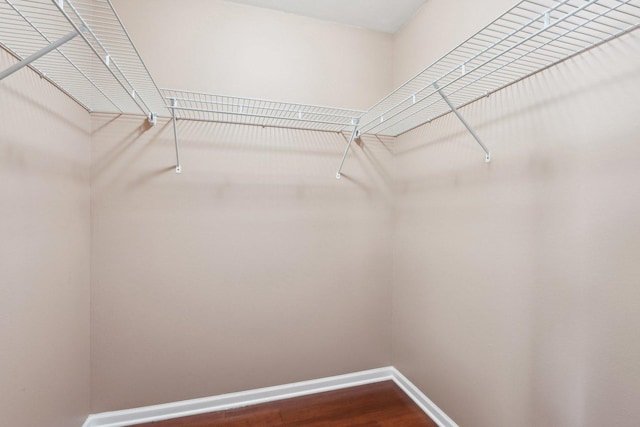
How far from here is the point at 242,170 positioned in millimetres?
1689

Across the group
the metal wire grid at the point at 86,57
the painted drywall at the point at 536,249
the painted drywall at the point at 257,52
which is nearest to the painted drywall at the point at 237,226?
the painted drywall at the point at 257,52

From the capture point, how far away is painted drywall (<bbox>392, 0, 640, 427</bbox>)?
0.85 m

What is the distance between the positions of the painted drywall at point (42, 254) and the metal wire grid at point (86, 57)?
0.21ft

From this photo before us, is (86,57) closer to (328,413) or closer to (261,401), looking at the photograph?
(261,401)

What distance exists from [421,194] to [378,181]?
13.1 inches

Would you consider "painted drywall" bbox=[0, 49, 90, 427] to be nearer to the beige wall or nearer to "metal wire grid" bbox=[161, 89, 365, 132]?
the beige wall

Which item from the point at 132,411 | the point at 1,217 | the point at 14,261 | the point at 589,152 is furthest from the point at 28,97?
the point at 589,152

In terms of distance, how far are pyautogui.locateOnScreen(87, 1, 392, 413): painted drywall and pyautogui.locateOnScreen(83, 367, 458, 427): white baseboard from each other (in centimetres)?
5

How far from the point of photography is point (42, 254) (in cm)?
110

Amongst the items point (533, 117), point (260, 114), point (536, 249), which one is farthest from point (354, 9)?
point (536, 249)

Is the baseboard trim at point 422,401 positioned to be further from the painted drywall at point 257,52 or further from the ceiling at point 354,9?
the ceiling at point 354,9

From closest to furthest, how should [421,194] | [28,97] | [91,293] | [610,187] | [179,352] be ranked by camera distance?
[610,187]
[28,97]
[91,293]
[179,352]
[421,194]

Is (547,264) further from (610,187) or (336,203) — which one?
(336,203)

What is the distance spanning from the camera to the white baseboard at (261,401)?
1517mm
